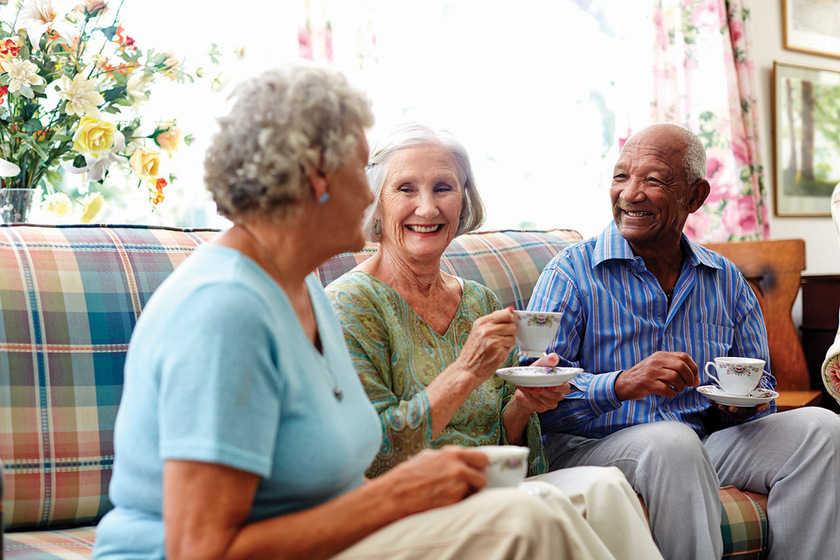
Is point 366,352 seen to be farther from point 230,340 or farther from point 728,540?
point 728,540

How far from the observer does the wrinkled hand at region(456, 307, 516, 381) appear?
1475 millimetres

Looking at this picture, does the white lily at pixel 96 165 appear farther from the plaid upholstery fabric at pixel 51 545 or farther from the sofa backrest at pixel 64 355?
the plaid upholstery fabric at pixel 51 545

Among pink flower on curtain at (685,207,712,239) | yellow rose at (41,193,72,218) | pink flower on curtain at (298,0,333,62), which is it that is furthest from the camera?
pink flower on curtain at (685,207,712,239)

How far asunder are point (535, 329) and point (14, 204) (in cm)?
123

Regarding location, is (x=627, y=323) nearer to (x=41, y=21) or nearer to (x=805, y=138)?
(x=41, y=21)

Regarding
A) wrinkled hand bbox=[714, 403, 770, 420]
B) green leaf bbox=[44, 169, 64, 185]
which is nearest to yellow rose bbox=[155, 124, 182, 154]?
green leaf bbox=[44, 169, 64, 185]

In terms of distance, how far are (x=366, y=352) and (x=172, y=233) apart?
0.64 metres

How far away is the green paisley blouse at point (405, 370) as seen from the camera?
1440 millimetres

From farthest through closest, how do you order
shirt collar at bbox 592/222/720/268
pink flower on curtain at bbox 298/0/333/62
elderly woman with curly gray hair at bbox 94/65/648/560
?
pink flower on curtain at bbox 298/0/333/62 → shirt collar at bbox 592/222/720/268 → elderly woman with curly gray hair at bbox 94/65/648/560

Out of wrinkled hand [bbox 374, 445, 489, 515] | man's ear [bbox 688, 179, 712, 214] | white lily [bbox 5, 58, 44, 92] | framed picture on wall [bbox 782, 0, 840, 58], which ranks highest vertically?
framed picture on wall [bbox 782, 0, 840, 58]

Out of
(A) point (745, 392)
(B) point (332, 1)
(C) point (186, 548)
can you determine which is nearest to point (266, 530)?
(C) point (186, 548)

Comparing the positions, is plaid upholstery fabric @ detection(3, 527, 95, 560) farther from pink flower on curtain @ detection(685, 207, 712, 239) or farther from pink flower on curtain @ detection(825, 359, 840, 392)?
pink flower on curtain @ detection(685, 207, 712, 239)

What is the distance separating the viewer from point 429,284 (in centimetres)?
176

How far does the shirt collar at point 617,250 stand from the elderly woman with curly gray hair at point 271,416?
3.48 ft
